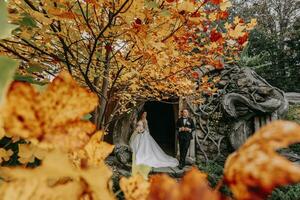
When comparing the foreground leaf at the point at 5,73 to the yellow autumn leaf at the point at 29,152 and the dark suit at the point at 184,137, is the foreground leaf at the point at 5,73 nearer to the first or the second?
the yellow autumn leaf at the point at 29,152

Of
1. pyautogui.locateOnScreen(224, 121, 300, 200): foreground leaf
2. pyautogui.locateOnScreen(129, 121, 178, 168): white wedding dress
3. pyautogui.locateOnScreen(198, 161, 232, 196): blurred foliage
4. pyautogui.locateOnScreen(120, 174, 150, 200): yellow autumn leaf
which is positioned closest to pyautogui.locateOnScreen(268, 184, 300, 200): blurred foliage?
pyautogui.locateOnScreen(198, 161, 232, 196): blurred foliage

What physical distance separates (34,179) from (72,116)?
7 cm

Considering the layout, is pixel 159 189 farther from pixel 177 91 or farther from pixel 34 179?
pixel 177 91

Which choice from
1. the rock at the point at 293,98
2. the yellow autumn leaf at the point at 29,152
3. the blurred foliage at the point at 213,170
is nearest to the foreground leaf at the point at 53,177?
the yellow autumn leaf at the point at 29,152

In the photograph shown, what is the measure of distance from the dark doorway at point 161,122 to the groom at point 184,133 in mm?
4254

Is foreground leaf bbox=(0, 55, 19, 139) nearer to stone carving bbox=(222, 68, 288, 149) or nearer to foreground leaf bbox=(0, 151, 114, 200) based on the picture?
foreground leaf bbox=(0, 151, 114, 200)

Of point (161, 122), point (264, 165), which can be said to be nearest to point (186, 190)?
point (264, 165)

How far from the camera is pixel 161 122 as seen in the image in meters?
15.3

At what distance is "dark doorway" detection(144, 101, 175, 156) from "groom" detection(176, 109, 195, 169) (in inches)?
167

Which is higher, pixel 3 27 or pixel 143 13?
pixel 143 13

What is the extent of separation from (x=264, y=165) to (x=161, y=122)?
15.0m

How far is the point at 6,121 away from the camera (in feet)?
0.94

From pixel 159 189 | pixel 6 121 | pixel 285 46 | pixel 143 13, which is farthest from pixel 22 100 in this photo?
pixel 285 46

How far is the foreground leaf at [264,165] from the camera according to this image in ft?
0.77
